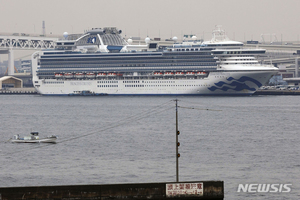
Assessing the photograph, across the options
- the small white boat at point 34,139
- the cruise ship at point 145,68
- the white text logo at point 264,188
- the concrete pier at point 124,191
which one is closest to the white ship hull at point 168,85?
the cruise ship at point 145,68

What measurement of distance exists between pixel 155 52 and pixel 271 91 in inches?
1194

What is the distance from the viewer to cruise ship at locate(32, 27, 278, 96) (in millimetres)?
107500

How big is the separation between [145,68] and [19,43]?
8100 cm

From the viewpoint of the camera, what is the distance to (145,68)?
115 metres

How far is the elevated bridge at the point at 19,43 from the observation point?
594 feet

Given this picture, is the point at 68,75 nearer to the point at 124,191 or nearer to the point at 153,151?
the point at 153,151

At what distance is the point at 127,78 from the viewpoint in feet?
382

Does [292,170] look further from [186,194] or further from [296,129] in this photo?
[296,129]

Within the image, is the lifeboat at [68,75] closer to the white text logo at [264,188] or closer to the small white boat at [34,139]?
the small white boat at [34,139]

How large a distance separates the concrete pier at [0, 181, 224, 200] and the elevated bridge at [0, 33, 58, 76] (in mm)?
158095

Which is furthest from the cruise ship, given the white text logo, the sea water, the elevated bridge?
the white text logo

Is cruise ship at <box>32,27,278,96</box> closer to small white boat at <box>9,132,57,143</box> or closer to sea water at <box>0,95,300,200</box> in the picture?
sea water at <box>0,95,300,200</box>

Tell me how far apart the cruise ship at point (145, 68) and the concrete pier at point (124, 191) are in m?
81.0

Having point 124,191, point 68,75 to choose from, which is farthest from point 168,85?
point 124,191
